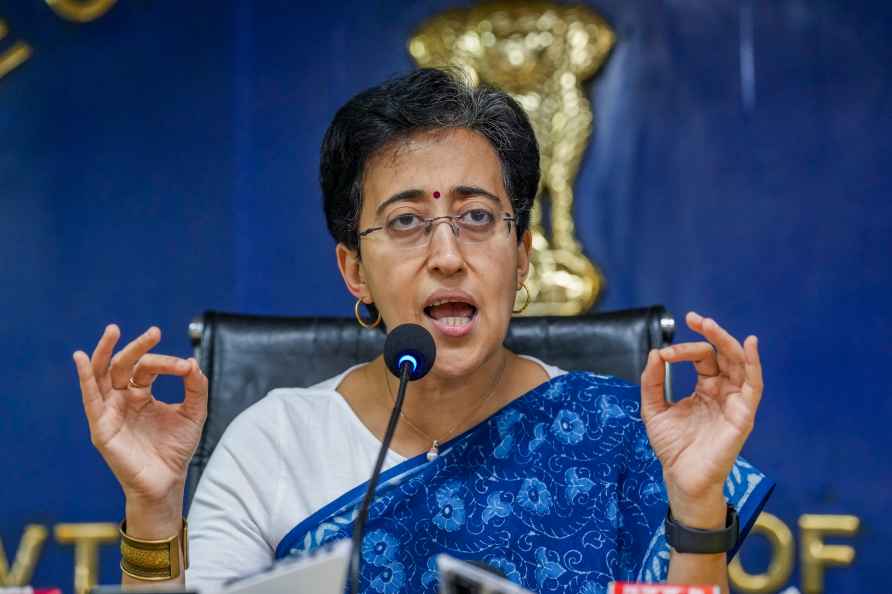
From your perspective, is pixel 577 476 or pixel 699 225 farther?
pixel 699 225

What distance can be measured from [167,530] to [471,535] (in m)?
0.42

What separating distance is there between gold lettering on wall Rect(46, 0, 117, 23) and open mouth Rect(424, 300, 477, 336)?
1.67 m

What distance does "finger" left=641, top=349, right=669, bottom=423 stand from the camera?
134 centimetres

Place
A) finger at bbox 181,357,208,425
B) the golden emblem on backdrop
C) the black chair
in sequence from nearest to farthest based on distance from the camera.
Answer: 1. finger at bbox 181,357,208,425
2. the black chair
3. the golden emblem on backdrop

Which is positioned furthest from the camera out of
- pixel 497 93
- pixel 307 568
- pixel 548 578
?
pixel 497 93

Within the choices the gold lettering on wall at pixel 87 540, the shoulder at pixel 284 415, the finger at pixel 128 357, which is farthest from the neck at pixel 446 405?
the gold lettering on wall at pixel 87 540

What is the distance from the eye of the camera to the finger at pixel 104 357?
4.14ft

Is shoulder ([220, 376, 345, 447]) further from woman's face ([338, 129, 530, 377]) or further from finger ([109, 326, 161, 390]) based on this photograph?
finger ([109, 326, 161, 390])

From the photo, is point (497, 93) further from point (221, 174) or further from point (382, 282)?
point (221, 174)

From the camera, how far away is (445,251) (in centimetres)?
152

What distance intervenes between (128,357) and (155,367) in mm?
34

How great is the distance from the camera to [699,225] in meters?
2.60

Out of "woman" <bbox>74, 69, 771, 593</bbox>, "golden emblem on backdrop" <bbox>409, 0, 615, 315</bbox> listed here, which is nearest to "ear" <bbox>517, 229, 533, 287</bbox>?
"woman" <bbox>74, 69, 771, 593</bbox>

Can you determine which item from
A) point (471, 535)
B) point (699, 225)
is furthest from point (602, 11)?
point (471, 535)
